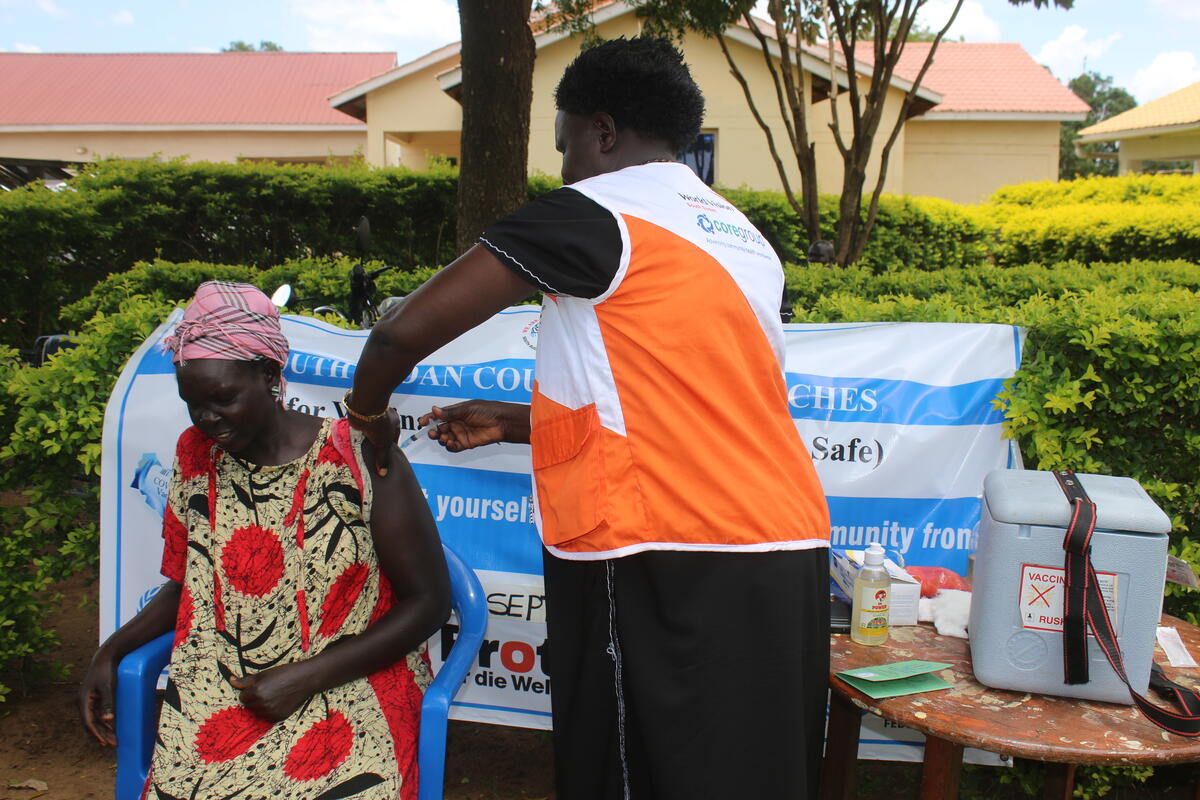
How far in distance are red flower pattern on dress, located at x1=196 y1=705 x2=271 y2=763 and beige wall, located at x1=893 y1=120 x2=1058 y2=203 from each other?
23.3 meters

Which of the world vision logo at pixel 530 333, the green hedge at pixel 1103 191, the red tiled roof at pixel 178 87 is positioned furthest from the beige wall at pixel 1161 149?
the world vision logo at pixel 530 333

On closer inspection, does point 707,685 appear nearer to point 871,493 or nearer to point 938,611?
point 938,611

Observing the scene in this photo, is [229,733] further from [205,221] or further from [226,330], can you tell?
[205,221]

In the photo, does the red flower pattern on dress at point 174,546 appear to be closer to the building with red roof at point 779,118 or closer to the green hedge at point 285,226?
the green hedge at point 285,226

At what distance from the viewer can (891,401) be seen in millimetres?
3084

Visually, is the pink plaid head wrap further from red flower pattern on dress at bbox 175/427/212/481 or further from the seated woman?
red flower pattern on dress at bbox 175/427/212/481

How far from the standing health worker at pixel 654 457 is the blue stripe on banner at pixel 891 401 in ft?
4.11

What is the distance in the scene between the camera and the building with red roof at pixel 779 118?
17.5 metres

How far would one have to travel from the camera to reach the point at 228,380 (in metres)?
2.05

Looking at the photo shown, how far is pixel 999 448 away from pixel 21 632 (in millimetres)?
3771

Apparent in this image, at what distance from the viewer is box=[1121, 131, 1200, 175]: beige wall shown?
960 inches

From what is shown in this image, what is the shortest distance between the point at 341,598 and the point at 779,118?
17511mm

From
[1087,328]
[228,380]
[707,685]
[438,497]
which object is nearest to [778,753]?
[707,685]

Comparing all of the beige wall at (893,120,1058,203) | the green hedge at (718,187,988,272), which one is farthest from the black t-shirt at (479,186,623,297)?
the beige wall at (893,120,1058,203)
